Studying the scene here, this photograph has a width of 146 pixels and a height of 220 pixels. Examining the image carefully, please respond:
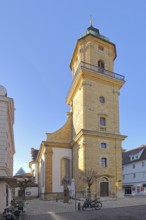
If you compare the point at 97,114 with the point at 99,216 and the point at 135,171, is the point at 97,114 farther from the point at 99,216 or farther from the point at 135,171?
the point at 135,171

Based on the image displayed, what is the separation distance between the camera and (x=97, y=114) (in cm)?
3509

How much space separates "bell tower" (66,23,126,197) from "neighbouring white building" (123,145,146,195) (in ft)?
59.4

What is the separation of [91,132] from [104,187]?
729 cm

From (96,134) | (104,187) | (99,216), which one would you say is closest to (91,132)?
(96,134)

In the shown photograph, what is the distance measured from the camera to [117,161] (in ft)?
113

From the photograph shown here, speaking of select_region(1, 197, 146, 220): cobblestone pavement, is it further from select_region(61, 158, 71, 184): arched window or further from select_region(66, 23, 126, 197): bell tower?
select_region(61, 158, 71, 184): arched window

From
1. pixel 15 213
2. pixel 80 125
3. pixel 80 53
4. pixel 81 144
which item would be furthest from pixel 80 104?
pixel 15 213

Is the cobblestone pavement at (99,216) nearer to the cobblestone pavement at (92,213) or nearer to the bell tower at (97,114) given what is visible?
the cobblestone pavement at (92,213)

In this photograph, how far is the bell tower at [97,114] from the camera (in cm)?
3278

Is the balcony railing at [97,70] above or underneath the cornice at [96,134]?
above

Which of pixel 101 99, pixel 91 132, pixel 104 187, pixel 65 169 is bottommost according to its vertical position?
pixel 104 187

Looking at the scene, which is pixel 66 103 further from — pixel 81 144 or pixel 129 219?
pixel 129 219

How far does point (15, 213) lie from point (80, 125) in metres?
21.2

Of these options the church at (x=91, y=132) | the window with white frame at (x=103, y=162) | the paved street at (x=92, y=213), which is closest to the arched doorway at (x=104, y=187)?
the church at (x=91, y=132)
